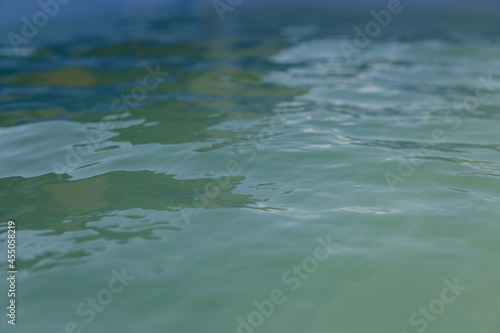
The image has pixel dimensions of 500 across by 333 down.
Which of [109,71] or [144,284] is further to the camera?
[109,71]

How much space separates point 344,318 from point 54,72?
219 inches

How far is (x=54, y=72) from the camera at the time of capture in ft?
22.9

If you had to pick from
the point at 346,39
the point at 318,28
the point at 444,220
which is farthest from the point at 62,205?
the point at 318,28

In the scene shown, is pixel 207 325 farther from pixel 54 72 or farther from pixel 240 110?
pixel 54 72

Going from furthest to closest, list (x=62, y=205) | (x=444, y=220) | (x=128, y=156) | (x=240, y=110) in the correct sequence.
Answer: (x=240, y=110)
(x=128, y=156)
(x=62, y=205)
(x=444, y=220)

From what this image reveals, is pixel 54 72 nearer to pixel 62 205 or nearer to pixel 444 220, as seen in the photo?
pixel 62 205

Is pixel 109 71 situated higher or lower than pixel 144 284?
higher

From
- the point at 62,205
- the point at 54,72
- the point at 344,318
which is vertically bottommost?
the point at 344,318

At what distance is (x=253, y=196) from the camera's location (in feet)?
11.9

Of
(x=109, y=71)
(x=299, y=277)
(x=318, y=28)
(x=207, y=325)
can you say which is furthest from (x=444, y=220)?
(x=318, y=28)

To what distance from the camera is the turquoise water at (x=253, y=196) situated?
2.61m

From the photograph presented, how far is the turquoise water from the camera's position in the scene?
2607 mm

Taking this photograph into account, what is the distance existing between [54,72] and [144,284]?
4.90 m

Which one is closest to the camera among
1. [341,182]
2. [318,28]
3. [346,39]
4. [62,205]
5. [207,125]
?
[62,205]
